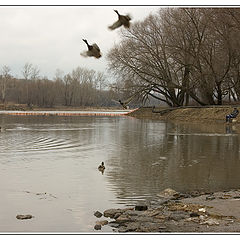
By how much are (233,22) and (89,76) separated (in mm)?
17108

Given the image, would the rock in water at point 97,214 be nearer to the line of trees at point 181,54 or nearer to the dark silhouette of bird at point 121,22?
the dark silhouette of bird at point 121,22

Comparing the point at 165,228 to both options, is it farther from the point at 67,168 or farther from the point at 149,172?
the point at 67,168

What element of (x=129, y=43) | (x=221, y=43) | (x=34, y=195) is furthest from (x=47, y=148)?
(x=129, y=43)

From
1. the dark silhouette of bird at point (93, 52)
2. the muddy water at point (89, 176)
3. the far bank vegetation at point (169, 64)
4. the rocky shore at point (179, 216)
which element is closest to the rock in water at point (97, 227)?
the rocky shore at point (179, 216)

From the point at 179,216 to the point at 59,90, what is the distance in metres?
46.8

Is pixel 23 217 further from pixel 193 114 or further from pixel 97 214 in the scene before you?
pixel 193 114

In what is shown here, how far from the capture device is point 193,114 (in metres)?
43.4

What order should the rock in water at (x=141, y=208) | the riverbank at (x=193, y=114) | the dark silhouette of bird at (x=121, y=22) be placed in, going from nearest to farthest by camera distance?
the dark silhouette of bird at (x=121, y=22)
the rock in water at (x=141, y=208)
the riverbank at (x=193, y=114)

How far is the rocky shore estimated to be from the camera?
628cm

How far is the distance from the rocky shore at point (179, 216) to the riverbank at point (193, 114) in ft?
100

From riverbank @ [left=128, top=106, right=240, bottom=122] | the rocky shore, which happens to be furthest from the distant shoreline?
the rocky shore

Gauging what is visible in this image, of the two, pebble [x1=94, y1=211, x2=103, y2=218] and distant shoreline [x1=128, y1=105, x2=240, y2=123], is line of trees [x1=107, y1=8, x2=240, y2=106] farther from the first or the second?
pebble [x1=94, y1=211, x2=103, y2=218]

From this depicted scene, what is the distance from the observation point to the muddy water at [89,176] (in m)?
7.37

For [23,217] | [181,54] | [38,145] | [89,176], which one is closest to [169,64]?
[181,54]
